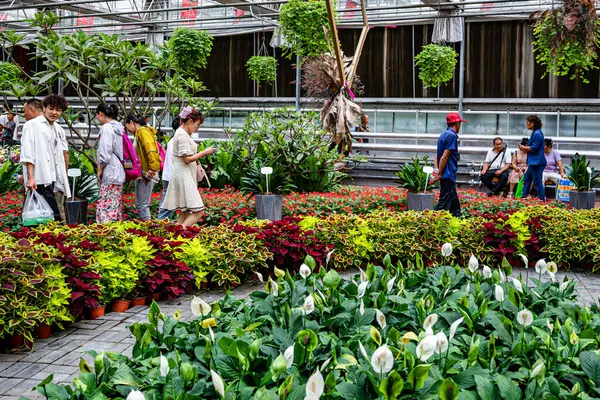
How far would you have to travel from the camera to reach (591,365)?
7.63 feet

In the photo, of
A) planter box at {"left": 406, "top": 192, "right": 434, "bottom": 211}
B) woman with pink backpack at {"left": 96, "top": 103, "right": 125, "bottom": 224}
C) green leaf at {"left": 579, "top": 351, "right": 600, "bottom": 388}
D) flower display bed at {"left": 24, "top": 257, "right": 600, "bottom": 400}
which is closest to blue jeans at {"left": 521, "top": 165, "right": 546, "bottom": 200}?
planter box at {"left": 406, "top": 192, "right": 434, "bottom": 211}

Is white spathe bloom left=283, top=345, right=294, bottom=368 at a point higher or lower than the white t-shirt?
higher

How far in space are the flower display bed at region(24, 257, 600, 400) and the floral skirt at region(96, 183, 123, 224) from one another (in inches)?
173

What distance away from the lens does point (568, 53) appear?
9844mm

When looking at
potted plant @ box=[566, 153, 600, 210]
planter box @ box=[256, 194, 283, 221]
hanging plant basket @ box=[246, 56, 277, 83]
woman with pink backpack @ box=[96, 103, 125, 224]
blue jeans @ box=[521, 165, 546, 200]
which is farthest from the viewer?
hanging plant basket @ box=[246, 56, 277, 83]

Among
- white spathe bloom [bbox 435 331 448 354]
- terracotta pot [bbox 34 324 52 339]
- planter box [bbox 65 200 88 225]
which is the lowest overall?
terracotta pot [bbox 34 324 52 339]

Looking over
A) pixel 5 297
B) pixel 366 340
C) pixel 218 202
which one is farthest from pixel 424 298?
pixel 218 202

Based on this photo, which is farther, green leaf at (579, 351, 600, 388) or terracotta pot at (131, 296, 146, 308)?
terracotta pot at (131, 296, 146, 308)

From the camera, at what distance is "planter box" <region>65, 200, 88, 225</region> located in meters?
8.14

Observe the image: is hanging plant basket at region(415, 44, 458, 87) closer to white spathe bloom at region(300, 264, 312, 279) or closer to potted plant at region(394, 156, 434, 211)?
potted plant at region(394, 156, 434, 211)

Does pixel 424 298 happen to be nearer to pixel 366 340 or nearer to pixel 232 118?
pixel 366 340

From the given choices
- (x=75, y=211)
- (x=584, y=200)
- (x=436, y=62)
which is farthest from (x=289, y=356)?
(x=436, y=62)

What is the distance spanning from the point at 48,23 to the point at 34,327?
6.11 metres

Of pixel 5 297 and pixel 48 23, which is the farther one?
pixel 48 23
